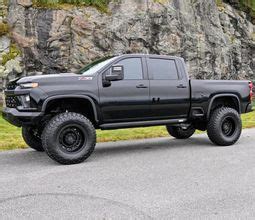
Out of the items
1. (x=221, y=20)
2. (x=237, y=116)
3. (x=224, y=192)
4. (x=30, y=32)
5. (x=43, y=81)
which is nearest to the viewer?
(x=224, y=192)

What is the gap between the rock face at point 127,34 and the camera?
18.9 metres

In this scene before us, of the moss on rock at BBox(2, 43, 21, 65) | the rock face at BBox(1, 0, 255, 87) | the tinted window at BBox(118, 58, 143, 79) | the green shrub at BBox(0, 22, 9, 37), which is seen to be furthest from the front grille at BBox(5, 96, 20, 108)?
the green shrub at BBox(0, 22, 9, 37)

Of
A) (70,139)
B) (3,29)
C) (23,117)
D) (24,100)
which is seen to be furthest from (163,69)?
(3,29)

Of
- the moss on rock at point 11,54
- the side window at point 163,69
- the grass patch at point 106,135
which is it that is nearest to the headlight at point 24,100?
the grass patch at point 106,135

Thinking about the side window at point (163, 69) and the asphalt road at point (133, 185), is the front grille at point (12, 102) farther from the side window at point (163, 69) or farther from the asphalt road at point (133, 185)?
the side window at point (163, 69)

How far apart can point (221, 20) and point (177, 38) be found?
19.3ft

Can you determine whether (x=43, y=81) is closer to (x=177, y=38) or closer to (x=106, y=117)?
(x=106, y=117)

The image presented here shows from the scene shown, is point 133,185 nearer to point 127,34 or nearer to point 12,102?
point 12,102

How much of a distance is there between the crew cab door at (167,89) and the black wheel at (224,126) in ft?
2.55

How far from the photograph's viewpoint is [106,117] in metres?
7.76

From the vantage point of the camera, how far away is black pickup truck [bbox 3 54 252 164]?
7086 mm

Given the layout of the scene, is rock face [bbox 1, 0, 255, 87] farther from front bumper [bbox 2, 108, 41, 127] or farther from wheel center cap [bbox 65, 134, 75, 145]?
wheel center cap [bbox 65, 134, 75, 145]

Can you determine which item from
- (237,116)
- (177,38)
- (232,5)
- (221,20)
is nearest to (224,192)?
(237,116)

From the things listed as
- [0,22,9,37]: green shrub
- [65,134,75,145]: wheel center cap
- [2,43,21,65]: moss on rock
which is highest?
[0,22,9,37]: green shrub
